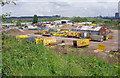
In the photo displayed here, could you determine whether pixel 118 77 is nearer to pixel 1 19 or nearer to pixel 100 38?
pixel 1 19

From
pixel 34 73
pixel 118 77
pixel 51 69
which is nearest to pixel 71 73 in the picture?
pixel 51 69

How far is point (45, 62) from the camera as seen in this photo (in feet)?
18.8

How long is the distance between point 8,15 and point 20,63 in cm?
332

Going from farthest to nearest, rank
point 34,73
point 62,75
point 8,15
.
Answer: point 8,15 → point 62,75 → point 34,73

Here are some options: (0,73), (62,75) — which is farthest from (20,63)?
(62,75)

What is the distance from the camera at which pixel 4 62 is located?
19.0 ft

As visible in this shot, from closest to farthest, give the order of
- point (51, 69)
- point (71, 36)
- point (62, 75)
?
point (62, 75)
point (51, 69)
point (71, 36)

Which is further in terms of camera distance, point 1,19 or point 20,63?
point 1,19

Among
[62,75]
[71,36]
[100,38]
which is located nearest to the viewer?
[62,75]

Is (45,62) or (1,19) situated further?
(1,19)

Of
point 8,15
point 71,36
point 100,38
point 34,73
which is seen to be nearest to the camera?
point 34,73

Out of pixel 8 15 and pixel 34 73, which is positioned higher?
pixel 8 15

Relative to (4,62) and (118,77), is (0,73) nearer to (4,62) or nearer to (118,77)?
(4,62)

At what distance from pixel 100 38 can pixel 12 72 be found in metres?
24.1
